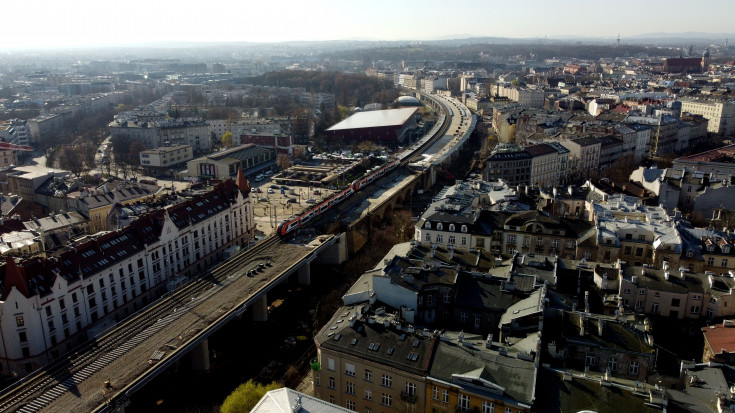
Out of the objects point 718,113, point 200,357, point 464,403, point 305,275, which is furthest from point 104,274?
point 718,113

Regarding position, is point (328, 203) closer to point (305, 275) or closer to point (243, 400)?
point (305, 275)

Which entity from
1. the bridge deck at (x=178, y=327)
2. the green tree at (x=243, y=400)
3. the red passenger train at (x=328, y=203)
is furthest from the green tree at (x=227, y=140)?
the green tree at (x=243, y=400)

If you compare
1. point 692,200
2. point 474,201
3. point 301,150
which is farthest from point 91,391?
point 301,150

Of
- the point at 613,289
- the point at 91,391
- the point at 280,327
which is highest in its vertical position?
the point at 613,289

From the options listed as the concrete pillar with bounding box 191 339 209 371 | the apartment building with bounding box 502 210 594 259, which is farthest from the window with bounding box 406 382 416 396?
the apartment building with bounding box 502 210 594 259

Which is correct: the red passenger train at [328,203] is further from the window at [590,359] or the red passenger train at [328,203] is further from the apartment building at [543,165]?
the window at [590,359]

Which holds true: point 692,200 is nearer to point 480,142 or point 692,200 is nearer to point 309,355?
point 309,355

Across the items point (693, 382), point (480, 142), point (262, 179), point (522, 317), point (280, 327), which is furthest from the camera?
point (480, 142)

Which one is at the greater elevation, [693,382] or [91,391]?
[693,382]
